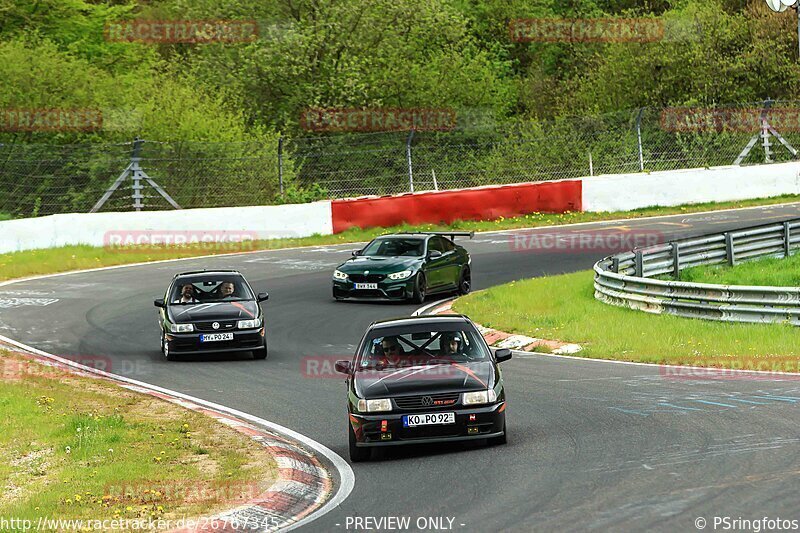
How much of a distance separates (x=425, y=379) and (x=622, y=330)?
8.63 m

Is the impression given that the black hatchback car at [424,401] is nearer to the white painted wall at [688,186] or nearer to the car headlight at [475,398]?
the car headlight at [475,398]

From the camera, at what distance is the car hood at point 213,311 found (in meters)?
18.8

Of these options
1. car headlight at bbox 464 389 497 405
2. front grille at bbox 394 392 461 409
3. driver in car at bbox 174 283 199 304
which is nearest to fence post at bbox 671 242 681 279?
driver in car at bbox 174 283 199 304

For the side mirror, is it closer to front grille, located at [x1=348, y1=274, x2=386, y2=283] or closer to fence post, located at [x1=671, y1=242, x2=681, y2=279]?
front grille, located at [x1=348, y1=274, x2=386, y2=283]

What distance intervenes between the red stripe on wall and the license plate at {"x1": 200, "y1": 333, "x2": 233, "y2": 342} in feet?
52.4

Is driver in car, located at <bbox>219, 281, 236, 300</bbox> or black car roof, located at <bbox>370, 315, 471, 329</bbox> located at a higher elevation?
black car roof, located at <bbox>370, 315, 471, 329</bbox>

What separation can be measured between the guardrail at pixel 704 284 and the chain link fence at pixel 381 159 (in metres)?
10.8

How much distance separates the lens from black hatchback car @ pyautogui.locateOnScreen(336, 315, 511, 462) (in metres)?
11.1

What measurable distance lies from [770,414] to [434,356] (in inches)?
132

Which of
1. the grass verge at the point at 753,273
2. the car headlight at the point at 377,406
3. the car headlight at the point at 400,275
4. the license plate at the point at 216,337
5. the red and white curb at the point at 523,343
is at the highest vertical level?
the car headlight at the point at 377,406

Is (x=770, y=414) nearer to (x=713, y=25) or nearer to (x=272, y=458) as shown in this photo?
(x=272, y=458)

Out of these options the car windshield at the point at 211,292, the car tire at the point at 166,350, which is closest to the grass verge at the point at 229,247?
the car windshield at the point at 211,292

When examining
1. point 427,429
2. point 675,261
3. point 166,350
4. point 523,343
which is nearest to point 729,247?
point 675,261

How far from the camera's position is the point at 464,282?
2588 centimetres
